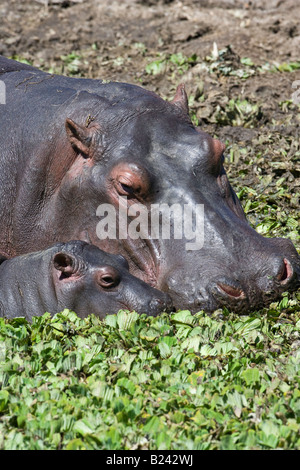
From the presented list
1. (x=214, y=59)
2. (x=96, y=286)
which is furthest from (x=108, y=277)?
(x=214, y=59)

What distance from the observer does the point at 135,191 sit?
528cm

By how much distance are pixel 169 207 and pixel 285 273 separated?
2.61ft

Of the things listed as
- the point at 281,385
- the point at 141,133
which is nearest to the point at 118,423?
the point at 281,385

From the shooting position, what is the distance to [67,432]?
144 inches

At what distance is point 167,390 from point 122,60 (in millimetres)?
6662

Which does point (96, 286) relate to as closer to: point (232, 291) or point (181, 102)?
point (232, 291)

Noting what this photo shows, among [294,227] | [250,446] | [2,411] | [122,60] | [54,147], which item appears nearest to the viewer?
[250,446]

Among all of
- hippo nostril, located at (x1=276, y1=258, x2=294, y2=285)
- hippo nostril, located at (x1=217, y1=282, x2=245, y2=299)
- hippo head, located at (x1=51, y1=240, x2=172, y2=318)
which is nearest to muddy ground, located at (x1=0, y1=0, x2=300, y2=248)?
hippo nostril, located at (x1=276, y1=258, x2=294, y2=285)

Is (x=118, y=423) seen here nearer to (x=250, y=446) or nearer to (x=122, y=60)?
(x=250, y=446)

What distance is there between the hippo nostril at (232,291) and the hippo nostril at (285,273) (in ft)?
0.84

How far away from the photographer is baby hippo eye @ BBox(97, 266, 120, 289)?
506 centimetres

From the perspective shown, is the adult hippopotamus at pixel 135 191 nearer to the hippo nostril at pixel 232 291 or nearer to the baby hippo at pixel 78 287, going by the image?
the hippo nostril at pixel 232 291

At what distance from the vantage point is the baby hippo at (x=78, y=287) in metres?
5.06

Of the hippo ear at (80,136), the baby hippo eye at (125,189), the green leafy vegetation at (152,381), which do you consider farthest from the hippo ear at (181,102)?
the green leafy vegetation at (152,381)
